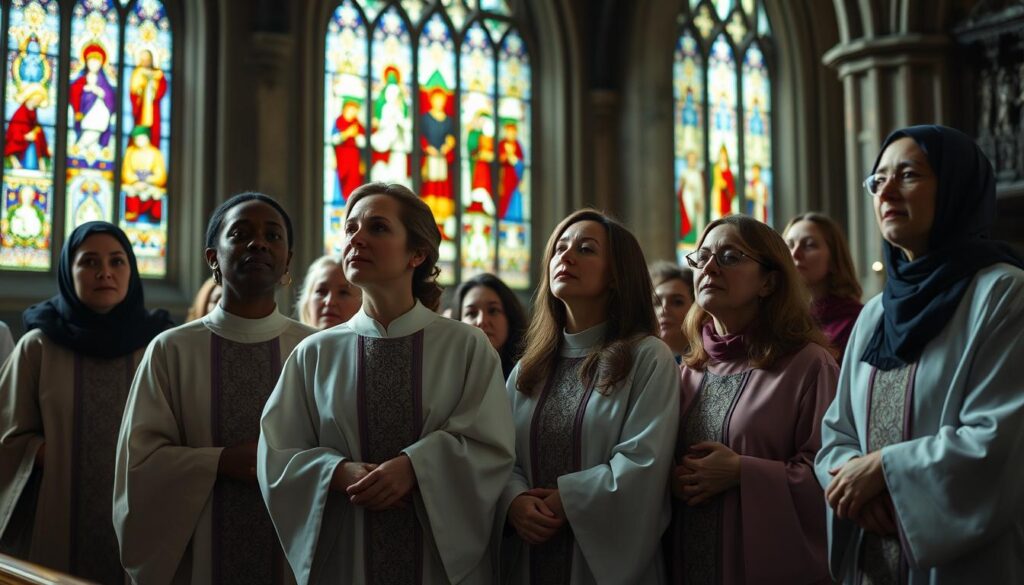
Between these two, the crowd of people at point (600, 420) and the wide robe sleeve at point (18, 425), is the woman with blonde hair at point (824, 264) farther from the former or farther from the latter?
the wide robe sleeve at point (18, 425)

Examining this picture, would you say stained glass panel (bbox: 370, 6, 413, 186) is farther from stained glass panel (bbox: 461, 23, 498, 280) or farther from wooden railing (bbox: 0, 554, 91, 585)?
wooden railing (bbox: 0, 554, 91, 585)

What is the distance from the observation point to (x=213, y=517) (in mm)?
3121

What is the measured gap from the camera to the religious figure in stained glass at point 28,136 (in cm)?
833

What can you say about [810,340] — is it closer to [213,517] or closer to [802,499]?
[802,499]

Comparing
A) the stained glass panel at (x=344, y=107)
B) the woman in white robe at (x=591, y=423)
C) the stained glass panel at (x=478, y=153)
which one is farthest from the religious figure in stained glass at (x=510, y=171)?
the woman in white robe at (x=591, y=423)

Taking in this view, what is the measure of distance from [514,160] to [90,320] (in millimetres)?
6901

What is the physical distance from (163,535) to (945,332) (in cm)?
214

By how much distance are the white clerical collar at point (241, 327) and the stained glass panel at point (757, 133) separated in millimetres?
8927

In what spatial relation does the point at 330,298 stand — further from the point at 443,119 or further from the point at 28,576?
the point at 443,119

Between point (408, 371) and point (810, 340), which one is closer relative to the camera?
point (408, 371)

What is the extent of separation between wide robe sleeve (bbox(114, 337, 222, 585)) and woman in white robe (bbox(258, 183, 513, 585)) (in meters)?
0.28

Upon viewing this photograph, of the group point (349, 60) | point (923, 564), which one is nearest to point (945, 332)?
point (923, 564)

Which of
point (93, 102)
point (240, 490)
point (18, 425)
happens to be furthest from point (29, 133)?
point (240, 490)

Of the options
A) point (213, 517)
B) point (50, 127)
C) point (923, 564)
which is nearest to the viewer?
point (923, 564)
